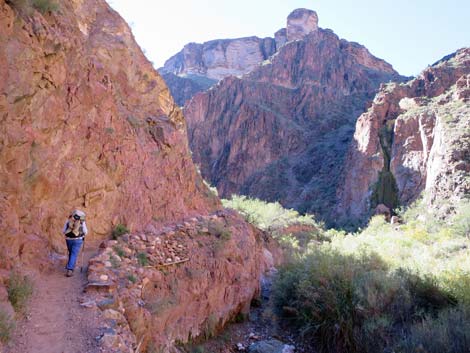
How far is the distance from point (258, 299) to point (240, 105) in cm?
5912

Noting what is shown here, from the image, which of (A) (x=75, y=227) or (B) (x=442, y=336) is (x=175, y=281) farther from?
(B) (x=442, y=336)

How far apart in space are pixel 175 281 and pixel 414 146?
35.7 m

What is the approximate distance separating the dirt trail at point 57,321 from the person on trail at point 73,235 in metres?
0.26

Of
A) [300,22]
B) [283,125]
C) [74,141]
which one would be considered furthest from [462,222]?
[300,22]

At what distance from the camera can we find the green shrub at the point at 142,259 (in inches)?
304

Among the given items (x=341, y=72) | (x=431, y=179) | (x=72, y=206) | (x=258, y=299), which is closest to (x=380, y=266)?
(x=258, y=299)

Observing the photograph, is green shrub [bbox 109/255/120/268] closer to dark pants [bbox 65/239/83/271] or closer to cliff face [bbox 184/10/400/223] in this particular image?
dark pants [bbox 65/239/83/271]

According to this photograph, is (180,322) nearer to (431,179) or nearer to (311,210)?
(431,179)

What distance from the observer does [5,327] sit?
419 centimetres

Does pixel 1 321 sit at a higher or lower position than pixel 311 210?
higher

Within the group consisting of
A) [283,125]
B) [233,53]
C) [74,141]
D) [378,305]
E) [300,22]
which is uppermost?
[300,22]

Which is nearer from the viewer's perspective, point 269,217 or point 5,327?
point 5,327

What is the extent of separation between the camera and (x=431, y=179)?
33.1 metres

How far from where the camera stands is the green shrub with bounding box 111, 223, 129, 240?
832cm
